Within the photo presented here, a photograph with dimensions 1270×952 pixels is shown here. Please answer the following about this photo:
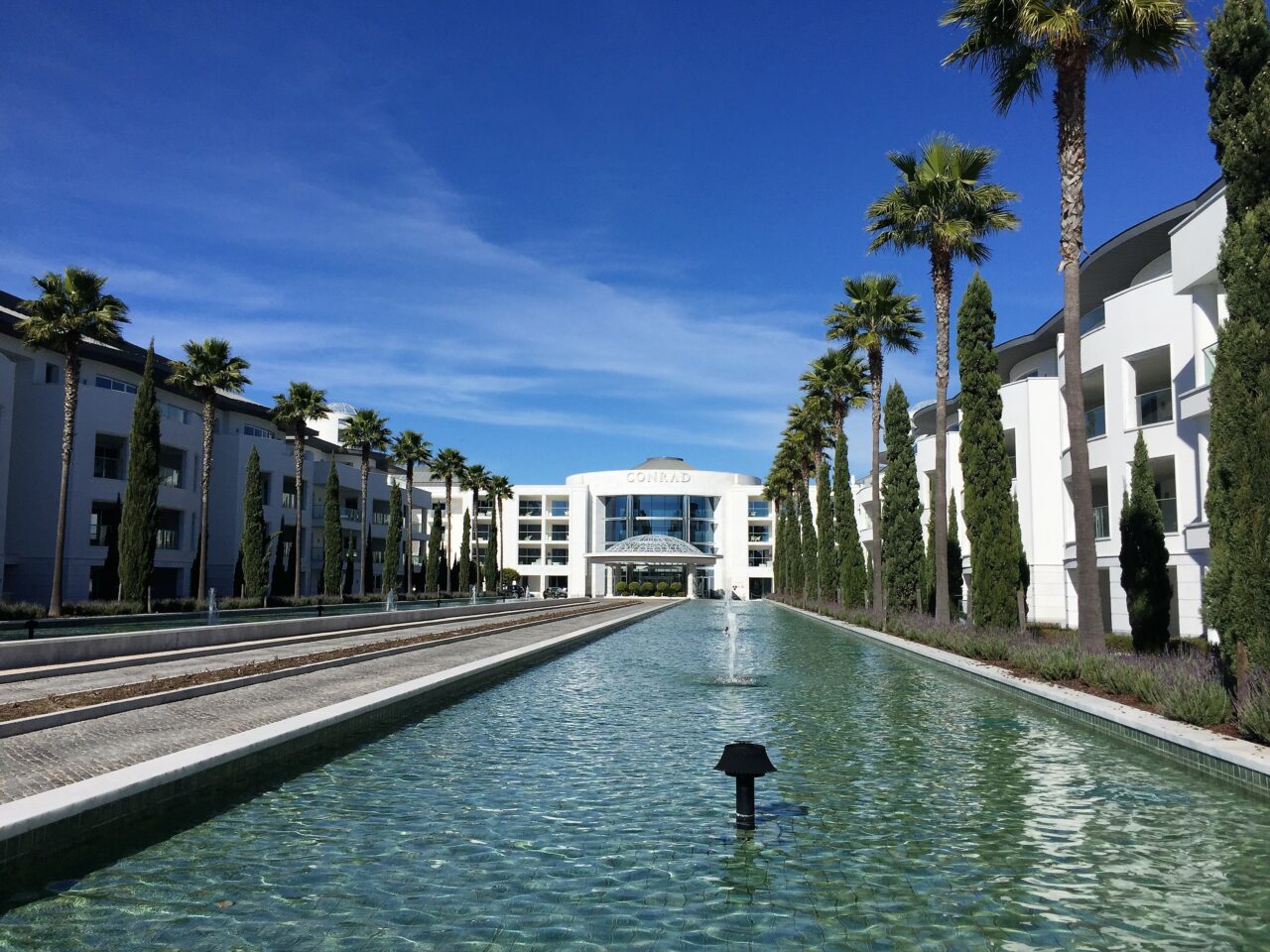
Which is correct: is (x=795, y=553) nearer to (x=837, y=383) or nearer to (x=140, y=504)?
(x=837, y=383)

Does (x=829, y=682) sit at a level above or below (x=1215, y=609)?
below

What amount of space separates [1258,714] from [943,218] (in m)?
18.7

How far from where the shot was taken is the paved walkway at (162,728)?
8055mm

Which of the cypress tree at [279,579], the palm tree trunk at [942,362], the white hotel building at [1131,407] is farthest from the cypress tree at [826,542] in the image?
the cypress tree at [279,579]

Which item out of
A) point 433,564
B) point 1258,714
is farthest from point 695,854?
point 433,564

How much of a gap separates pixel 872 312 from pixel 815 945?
105 feet

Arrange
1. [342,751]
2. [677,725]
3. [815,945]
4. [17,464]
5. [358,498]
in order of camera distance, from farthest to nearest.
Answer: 1. [358,498]
2. [17,464]
3. [677,725]
4. [342,751]
5. [815,945]

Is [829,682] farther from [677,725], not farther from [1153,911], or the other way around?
[1153,911]

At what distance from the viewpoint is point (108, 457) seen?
45.1 meters

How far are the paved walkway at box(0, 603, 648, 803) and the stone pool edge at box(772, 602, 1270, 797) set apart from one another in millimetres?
9391

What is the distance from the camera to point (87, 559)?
41750 millimetres

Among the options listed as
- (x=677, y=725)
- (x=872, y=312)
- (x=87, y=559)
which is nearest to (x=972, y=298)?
(x=872, y=312)

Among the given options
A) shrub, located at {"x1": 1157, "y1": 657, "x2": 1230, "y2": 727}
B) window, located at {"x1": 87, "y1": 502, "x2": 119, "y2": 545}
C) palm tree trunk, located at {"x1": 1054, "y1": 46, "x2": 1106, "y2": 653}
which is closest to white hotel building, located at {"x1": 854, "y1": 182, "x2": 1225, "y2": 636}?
palm tree trunk, located at {"x1": 1054, "y1": 46, "x2": 1106, "y2": 653}

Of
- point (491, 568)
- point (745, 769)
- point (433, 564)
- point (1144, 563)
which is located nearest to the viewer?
point (745, 769)
